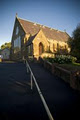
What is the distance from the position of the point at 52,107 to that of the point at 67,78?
17.1ft

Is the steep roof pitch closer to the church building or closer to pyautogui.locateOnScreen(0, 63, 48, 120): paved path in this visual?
the church building

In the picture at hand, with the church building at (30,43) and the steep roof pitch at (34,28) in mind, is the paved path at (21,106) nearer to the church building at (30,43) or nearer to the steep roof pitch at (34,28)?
the church building at (30,43)

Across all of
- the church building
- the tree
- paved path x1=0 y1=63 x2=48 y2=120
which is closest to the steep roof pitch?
the church building

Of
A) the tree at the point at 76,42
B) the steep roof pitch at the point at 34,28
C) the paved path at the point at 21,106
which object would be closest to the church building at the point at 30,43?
the steep roof pitch at the point at 34,28

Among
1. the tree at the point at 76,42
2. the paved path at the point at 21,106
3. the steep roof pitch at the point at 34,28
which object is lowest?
the paved path at the point at 21,106

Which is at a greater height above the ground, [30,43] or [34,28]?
[34,28]

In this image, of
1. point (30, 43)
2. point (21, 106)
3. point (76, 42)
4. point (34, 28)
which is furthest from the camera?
point (34, 28)

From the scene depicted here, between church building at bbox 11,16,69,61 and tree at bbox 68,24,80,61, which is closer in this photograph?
tree at bbox 68,24,80,61

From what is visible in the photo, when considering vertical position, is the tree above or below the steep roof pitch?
below

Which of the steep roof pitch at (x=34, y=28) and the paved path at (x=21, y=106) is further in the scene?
the steep roof pitch at (x=34, y=28)

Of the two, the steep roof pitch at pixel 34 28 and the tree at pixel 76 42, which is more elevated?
the steep roof pitch at pixel 34 28

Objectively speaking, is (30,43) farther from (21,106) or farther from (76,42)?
(21,106)

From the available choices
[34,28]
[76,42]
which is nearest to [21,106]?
[76,42]

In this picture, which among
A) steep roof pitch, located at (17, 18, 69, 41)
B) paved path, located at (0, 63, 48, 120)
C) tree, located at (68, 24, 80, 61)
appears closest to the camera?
paved path, located at (0, 63, 48, 120)
